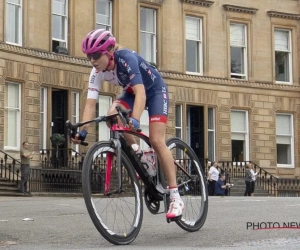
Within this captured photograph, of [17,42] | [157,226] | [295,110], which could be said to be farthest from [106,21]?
[157,226]

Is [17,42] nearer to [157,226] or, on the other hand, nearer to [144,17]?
[144,17]

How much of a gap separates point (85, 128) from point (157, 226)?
2439 mm

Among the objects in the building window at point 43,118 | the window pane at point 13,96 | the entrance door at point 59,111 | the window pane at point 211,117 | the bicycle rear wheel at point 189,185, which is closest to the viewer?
the bicycle rear wheel at point 189,185

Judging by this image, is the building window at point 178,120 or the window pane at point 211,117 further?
the window pane at point 211,117

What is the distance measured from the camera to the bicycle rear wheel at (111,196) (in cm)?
877

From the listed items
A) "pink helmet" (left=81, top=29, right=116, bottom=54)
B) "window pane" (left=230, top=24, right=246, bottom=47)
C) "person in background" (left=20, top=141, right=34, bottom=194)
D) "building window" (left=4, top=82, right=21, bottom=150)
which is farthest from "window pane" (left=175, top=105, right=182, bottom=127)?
"pink helmet" (left=81, top=29, right=116, bottom=54)

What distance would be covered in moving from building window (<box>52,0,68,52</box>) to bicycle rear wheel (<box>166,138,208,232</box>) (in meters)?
27.0

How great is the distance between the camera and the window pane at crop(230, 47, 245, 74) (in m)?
45.0

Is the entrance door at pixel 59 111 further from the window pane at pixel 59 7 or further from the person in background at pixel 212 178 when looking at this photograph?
the person in background at pixel 212 178

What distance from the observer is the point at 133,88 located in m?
9.27

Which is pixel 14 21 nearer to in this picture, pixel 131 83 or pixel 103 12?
pixel 103 12

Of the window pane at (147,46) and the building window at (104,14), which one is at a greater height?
the building window at (104,14)

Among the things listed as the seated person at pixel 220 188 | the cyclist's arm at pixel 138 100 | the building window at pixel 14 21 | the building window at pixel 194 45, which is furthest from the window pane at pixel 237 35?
the cyclist's arm at pixel 138 100

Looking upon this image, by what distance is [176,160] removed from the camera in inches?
405
